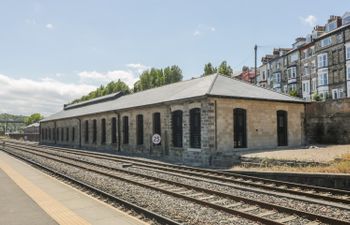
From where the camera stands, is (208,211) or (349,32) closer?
(208,211)

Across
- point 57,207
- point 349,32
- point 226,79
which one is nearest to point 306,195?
point 57,207

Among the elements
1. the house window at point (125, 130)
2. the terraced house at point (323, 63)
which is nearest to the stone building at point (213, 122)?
the house window at point (125, 130)

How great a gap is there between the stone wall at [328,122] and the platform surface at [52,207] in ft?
60.6

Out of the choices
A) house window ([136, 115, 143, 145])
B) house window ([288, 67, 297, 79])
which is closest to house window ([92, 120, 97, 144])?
house window ([136, 115, 143, 145])

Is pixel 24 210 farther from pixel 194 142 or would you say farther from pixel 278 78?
pixel 278 78

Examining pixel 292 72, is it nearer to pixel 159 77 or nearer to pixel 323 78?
pixel 323 78

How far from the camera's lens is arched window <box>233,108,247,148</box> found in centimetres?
2119

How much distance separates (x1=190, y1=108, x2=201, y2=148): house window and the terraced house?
18.7 meters

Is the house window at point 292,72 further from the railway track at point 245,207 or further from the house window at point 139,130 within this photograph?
the railway track at point 245,207

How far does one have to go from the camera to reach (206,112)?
20.0 meters

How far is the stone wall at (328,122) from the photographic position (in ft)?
77.4

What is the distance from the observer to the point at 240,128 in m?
21.4

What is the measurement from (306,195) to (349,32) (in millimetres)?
38478

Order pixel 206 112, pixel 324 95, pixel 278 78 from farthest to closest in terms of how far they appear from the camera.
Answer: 1. pixel 278 78
2. pixel 324 95
3. pixel 206 112
